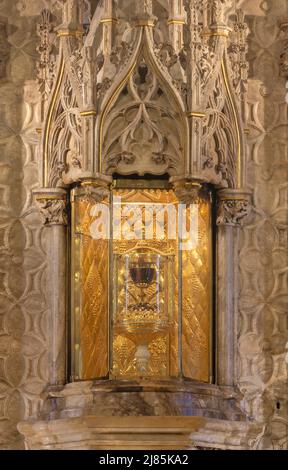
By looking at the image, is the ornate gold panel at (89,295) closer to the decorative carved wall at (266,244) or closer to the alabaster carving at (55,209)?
the alabaster carving at (55,209)

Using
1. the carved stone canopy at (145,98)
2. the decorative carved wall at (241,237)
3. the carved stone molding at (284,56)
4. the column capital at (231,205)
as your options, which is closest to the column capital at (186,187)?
the carved stone canopy at (145,98)

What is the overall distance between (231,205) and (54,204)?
3.93ft

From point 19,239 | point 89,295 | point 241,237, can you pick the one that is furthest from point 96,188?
point 241,237

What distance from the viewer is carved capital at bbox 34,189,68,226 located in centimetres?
1723

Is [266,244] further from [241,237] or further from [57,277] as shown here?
[57,277]

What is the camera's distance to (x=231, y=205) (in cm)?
1723

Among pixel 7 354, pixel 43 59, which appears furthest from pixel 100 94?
pixel 7 354

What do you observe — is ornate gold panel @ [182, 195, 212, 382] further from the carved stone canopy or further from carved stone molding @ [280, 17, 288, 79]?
carved stone molding @ [280, 17, 288, 79]

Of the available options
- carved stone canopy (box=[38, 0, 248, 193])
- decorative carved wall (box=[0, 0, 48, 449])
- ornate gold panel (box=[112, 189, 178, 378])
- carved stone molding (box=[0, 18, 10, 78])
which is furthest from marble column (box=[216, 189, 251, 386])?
carved stone molding (box=[0, 18, 10, 78])

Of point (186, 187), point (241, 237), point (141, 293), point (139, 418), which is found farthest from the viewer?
point (241, 237)

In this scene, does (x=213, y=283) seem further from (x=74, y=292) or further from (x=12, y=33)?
(x=12, y=33)

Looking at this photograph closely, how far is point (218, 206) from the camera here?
17250 millimetres

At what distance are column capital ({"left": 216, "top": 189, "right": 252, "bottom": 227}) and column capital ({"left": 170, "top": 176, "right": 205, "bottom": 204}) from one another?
36 centimetres
